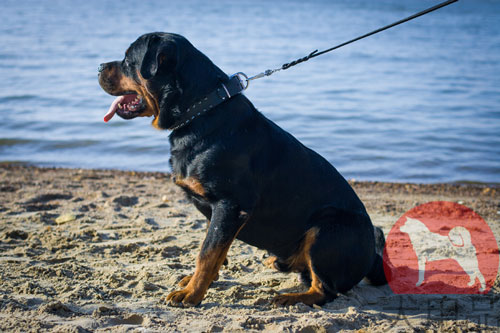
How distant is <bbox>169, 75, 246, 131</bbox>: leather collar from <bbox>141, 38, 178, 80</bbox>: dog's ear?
0.33 metres

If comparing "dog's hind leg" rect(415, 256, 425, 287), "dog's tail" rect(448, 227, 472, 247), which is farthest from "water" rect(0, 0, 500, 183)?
"dog's hind leg" rect(415, 256, 425, 287)

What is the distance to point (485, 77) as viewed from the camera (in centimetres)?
1833

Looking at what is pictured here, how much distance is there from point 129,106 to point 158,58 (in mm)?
561

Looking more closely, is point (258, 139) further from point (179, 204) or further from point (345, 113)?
point (345, 113)

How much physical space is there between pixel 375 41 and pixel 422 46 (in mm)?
2585

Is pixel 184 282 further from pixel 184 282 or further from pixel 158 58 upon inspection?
pixel 158 58

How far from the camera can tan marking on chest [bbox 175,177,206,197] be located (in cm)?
367

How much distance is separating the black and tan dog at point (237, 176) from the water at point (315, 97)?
16.8 feet

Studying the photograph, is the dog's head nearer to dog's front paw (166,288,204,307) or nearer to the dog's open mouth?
the dog's open mouth

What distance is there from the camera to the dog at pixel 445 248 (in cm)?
457

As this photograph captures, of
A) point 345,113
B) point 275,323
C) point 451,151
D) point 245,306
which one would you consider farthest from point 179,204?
point 345,113

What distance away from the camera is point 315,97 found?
48.4 feet

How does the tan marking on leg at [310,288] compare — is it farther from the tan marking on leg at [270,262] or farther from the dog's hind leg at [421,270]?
the dog's hind leg at [421,270]

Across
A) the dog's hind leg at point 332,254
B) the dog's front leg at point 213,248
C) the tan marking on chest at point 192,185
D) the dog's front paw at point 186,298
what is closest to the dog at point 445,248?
the dog's hind leg at point 332,254
